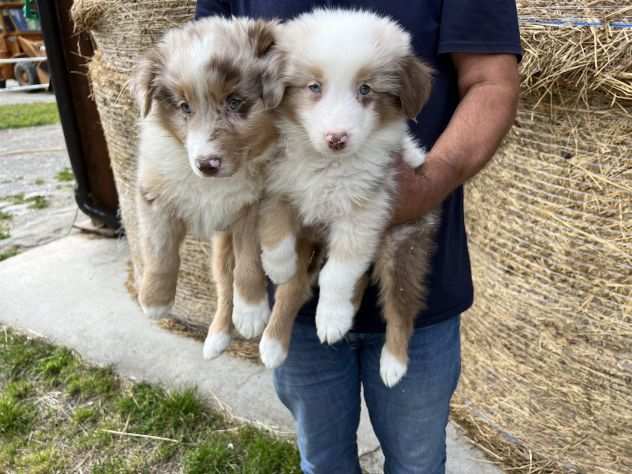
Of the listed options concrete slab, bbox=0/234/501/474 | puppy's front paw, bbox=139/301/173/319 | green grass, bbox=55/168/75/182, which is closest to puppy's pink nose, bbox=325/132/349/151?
puppy's front paw, bbox=139/301/173/319

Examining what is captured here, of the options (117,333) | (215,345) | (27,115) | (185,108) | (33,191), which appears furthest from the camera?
(27,115)

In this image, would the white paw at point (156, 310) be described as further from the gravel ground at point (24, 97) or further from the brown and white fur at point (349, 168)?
the gravel ground at point (24, 97)

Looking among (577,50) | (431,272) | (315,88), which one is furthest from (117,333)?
(577,50)

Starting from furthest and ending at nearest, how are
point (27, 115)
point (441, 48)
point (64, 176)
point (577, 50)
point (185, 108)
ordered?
1. point (27, 115)
2. point (64, 176)
3. point (577, 50)
4. point (441, 48)
5. point (185, 108)

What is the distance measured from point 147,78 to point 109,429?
2512mm

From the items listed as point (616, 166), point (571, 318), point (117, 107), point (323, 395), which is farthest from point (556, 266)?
point (117, 107)

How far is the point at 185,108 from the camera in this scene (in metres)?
1.70

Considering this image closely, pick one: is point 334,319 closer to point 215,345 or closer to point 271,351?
point 271,351

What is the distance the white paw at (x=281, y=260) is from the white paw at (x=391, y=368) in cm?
46

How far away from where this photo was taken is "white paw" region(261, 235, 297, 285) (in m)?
Result: 1.87

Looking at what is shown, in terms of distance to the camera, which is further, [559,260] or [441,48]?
[559,260]

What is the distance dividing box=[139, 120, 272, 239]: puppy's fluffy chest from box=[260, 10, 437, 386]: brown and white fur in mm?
78

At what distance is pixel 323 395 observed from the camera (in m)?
2.25

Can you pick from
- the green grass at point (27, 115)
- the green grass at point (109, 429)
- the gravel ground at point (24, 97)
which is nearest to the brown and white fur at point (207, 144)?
the green grass at point (109, 429)
